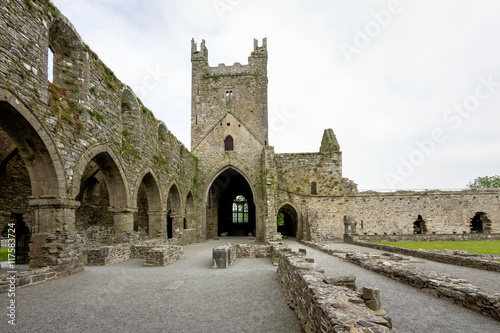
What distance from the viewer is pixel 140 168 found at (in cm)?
1257

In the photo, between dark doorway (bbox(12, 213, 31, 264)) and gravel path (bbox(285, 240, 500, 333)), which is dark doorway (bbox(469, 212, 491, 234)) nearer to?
gravel path (bbox(285, 240, 500, 333))

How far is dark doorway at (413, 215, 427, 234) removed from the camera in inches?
882

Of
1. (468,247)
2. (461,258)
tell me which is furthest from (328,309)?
(468,247)

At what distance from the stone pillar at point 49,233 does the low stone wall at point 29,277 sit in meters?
0.21

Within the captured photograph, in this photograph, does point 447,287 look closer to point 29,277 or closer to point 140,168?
point 29,277

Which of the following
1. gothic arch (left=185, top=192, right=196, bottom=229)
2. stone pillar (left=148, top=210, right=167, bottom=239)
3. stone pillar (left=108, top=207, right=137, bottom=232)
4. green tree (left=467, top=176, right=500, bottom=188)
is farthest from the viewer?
green tree (left=467, top=176, right=500, bottom=188)

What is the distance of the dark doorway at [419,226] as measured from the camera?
73.5 ft

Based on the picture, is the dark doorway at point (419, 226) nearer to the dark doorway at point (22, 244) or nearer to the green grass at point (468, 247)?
the green grass at point (468, 247)

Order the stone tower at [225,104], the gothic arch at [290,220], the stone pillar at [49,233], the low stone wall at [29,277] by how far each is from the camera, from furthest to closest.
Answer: the stone tower at [225,104], the gothic arch at [290,220], the stone pillar at [49,233], the low stone wall at [29,277]

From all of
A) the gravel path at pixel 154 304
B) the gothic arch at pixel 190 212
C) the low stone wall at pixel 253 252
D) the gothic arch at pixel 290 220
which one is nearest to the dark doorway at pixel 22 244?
the gravel path at pixel 154 304

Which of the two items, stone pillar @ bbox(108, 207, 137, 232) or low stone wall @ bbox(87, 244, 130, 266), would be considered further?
stone pillar @ bbox(108, 207, 137, 232)

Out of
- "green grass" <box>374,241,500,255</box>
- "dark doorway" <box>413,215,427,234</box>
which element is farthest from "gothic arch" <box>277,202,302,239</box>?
"dark doorway" <box>413,215,427,234</box>

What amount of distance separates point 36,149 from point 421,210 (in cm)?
2444

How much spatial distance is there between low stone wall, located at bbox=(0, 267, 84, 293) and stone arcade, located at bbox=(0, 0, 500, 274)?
0.68ft
